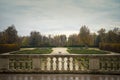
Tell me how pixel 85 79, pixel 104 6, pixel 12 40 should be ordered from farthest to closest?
pixel 12 40 → pixel 104 6 → pixel 85 79

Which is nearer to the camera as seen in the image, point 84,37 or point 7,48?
point 7,48

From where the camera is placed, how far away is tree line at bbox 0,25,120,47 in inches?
1811

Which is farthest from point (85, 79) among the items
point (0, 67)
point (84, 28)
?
point (84, 28)

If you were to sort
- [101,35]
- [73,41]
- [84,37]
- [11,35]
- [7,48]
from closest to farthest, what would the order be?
[7,48], [11,35], [101,35], [84,37], [73,41]

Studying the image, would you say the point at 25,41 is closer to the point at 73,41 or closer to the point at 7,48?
the point at 7,48

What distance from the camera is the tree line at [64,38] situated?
46.0 m

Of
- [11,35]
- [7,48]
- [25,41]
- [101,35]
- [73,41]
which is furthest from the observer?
[73,41]

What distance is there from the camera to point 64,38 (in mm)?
57000

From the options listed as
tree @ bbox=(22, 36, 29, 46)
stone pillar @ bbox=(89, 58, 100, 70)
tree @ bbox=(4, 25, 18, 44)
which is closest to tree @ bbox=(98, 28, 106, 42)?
tree @ bbox=(22, 36, 29, 46)

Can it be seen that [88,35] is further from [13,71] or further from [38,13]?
[13,71]

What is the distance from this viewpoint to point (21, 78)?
25.0 feet

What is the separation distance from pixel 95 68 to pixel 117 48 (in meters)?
30.5

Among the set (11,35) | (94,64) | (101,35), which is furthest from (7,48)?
(94,64)

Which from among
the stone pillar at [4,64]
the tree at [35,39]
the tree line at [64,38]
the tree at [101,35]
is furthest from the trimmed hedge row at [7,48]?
the stone pillar at [4,64]
